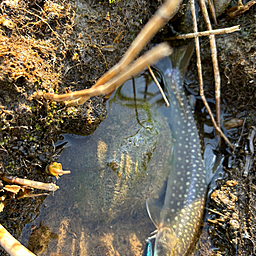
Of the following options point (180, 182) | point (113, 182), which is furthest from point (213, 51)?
point (113, 182)

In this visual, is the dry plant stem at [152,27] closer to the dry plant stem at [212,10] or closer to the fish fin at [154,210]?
the dry plant stem at [212,10]

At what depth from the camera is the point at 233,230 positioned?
10.1ft

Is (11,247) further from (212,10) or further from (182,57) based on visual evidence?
(212,10)

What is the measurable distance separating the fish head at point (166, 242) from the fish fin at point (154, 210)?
0.51 ft

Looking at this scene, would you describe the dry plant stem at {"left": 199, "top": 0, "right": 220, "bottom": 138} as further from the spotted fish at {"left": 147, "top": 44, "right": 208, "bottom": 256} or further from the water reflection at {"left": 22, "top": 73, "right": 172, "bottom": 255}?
the water reflection at {"left": 22, "top": 73, "right": 172, "bottom": 255}

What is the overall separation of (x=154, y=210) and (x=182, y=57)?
2.48 m

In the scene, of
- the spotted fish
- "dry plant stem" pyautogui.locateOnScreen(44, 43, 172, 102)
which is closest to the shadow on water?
the spotted fish

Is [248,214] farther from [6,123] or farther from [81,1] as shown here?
[81,1]

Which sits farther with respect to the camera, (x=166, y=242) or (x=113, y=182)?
(x=166, y=242)

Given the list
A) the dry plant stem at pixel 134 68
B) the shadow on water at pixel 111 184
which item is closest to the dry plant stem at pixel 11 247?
the shadow on water at pixel 111 184

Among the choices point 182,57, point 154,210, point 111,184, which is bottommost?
point 154,210

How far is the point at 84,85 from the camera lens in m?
2.76

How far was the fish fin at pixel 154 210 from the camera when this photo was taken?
331 cm

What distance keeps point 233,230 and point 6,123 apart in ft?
10.9
